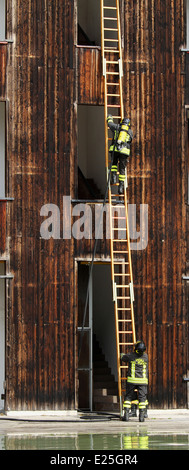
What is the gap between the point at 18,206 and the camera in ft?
69.4

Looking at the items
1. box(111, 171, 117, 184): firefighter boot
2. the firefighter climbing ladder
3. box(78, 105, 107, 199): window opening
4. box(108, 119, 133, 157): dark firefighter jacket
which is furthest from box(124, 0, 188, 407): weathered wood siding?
box(78, 105, 107, 199): window opening

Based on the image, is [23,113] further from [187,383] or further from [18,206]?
[187,383]

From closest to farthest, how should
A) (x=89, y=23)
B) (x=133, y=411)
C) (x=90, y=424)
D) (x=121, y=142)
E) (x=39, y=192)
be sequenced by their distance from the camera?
(x=90, y=424) → (x=133, y=411) → (x=121, y=142) → (x=39, y=192) → (x=89, y=23)

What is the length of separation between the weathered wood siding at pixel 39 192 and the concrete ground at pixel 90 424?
641mm

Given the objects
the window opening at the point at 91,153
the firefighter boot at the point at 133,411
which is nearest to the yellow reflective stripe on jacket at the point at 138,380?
the firefighter boot at the point at 133,411

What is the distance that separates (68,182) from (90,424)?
16.1 ft

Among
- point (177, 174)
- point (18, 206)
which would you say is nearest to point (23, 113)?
point (18, 206)

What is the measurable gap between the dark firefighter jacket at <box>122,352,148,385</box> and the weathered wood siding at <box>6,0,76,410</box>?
1795 mm

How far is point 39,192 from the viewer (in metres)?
21.2

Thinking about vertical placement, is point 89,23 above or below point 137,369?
above

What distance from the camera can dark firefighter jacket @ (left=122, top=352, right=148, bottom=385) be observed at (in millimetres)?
19453

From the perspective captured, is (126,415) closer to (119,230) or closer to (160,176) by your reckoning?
(119,230)

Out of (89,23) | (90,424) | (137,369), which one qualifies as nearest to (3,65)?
(89,23)

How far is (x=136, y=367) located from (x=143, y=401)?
63cm
